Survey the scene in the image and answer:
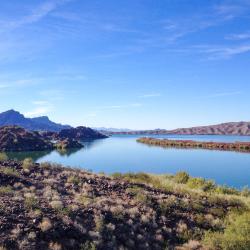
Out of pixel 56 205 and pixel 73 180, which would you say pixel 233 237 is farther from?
pixel 73 180

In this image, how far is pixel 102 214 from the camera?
2012cm

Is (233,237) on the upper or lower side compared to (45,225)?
lower

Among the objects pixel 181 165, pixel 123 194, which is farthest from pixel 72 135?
pixel 123 194

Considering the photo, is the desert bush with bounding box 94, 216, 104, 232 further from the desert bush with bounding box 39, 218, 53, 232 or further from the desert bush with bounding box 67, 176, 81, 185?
the desert bush with bounding box 67, 176, 81, 185

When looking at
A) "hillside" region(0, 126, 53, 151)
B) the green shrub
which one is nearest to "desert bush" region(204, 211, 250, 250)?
the green shrub

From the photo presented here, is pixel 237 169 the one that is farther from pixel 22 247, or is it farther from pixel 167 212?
pixel 22 247

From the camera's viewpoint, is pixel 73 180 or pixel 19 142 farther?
pixel 19 142

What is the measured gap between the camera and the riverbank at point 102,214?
1721 centimetres

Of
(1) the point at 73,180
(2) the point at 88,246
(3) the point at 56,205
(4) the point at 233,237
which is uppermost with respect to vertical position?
(1) the point at 73,180

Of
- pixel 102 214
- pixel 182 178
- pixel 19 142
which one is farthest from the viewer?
pixel 19 142

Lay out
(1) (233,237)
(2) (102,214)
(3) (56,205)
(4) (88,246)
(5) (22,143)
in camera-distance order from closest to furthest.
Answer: (4) (88,246), (1) (233,237), (3) (56,205), (2) (102,214), (5) (22,143)

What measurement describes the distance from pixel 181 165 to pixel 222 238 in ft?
163

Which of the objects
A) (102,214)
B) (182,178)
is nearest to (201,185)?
(182,178)

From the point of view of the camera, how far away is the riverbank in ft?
56.5
